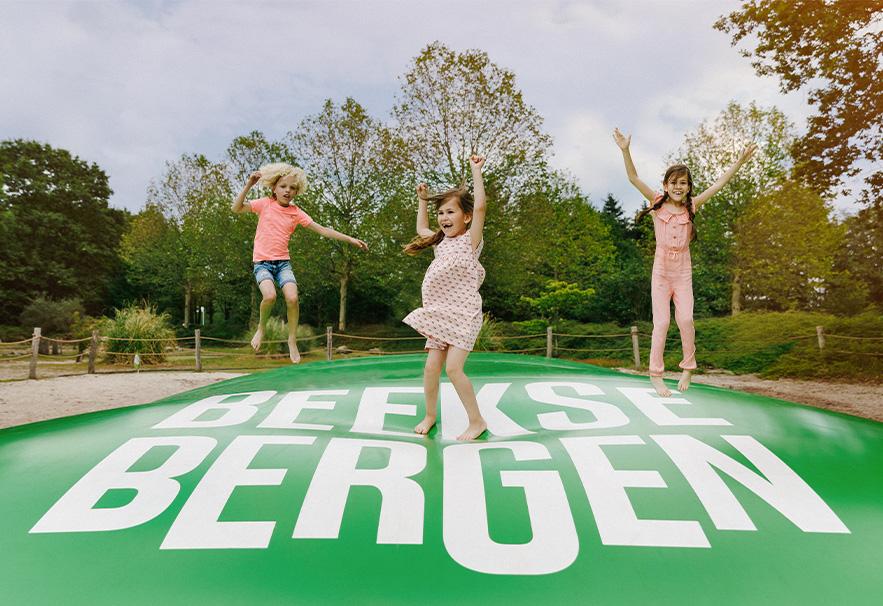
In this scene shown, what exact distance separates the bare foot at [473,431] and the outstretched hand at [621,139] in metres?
1.73

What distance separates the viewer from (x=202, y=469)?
2504 millimetres

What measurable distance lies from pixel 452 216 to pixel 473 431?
44.7 inches

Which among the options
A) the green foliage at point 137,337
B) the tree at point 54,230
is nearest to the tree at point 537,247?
the green foliage at point 137,337

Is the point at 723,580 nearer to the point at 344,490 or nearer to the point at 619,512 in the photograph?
the point at 619,512

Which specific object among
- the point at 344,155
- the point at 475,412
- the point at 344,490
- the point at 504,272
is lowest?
the point at 344,490

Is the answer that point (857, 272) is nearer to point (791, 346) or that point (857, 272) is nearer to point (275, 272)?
point (791, 346)

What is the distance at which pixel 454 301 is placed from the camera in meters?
3.05

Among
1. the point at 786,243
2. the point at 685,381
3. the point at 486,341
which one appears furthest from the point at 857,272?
the point at 685,381

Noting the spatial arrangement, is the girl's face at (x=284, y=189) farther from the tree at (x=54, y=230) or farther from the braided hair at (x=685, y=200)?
the tree at (x=54, y=230)

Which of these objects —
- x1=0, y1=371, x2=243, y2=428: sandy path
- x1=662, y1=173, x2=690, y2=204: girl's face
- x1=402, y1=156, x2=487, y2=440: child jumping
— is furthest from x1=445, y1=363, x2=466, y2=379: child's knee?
x1=0, y1=371, x2=243, y2=428: sandy path

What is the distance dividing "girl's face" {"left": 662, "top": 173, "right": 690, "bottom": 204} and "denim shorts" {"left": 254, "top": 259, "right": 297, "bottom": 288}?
270 cm

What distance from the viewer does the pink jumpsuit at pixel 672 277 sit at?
3312 mm

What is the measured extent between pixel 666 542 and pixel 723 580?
0.21m

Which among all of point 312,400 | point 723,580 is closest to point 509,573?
point 723,580
